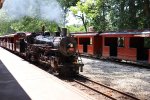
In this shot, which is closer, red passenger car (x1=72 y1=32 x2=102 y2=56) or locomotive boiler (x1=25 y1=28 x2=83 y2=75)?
locomotive boiler (x1=25 y1=28 x2=83 y2=75)

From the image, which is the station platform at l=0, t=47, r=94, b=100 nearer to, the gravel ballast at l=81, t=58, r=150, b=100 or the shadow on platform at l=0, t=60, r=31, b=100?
the shadow on platform at l=0, t=60, r=31, b=100

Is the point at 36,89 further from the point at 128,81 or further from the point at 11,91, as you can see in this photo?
the point at 128,81

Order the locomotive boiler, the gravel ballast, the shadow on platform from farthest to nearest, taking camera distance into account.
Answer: the locomotive boiler
the gravel ballast
the shadow on platform

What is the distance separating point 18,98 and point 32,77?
207 inches

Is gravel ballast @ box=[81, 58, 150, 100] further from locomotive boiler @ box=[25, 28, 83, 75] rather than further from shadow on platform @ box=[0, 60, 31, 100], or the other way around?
shadow on platform @ box=[0, 60, 31, 100]

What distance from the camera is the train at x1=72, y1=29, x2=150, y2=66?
2180 centimetres

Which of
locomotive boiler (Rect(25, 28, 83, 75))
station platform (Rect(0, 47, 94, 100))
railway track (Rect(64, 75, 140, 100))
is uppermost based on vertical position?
locomotive boiler (Rect(25, 28, 83, 75))

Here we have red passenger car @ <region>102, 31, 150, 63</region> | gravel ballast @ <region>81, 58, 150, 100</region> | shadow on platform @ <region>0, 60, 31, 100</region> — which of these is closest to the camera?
shadow on platform @ <region>0, 60, 31, 100</region>

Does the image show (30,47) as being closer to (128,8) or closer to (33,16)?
(128,8)

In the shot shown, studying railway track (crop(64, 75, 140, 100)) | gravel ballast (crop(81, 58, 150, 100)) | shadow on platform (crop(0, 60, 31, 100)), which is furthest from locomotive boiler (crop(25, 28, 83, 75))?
shadow on platform (crop(0, 60, 31, 100))

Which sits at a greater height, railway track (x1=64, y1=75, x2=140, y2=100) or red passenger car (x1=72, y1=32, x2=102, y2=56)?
red passenger car (x1=72, y1=32, x2=102, y2=56)

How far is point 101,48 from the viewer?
2858cm

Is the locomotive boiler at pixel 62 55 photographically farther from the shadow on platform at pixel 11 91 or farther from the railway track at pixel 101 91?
the shadow on platform at pixel 11 91

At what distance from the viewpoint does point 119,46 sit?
25422mm
